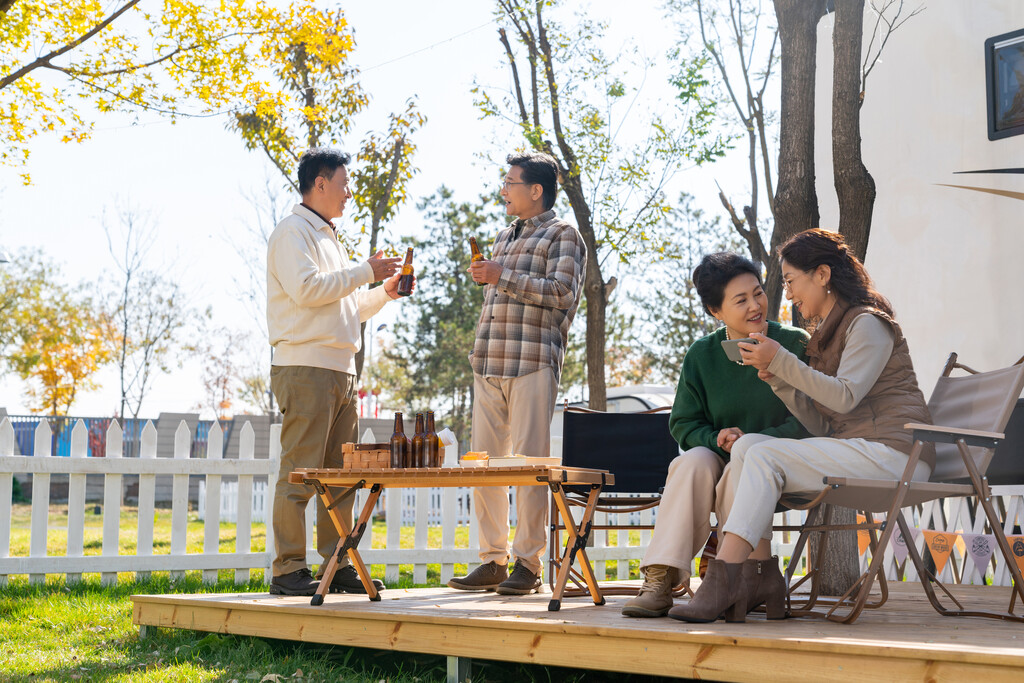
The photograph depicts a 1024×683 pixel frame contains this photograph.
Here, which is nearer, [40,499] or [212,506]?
[40,499]

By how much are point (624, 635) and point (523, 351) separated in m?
1.82

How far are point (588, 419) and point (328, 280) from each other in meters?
1.72

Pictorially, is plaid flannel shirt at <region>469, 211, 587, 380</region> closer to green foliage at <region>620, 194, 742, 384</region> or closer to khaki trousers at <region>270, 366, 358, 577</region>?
khaki trousers at <region>270, 366, 358, 577</region>

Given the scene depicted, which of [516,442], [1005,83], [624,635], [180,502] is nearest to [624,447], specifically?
[516,442]

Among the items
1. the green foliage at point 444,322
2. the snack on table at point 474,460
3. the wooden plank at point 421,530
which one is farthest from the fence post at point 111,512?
the green foliage at point 444,322

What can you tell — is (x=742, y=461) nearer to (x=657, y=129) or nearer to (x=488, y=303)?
(x=488, y=303)

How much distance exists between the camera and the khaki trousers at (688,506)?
3279 millimetres

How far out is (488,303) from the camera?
4.67 m

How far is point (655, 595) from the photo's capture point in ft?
10.6

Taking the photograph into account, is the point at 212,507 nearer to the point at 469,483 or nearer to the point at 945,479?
the point at 469,483

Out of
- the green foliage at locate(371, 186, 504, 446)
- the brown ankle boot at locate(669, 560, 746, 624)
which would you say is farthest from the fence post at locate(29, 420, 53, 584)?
the green foliage at locate(371, 186, 504, 446)

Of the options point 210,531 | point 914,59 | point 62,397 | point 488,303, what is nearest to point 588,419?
point 488,303

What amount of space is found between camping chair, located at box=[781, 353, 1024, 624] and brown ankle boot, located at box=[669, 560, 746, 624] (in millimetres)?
377

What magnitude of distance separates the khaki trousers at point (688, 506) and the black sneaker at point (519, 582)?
3.39 ft
